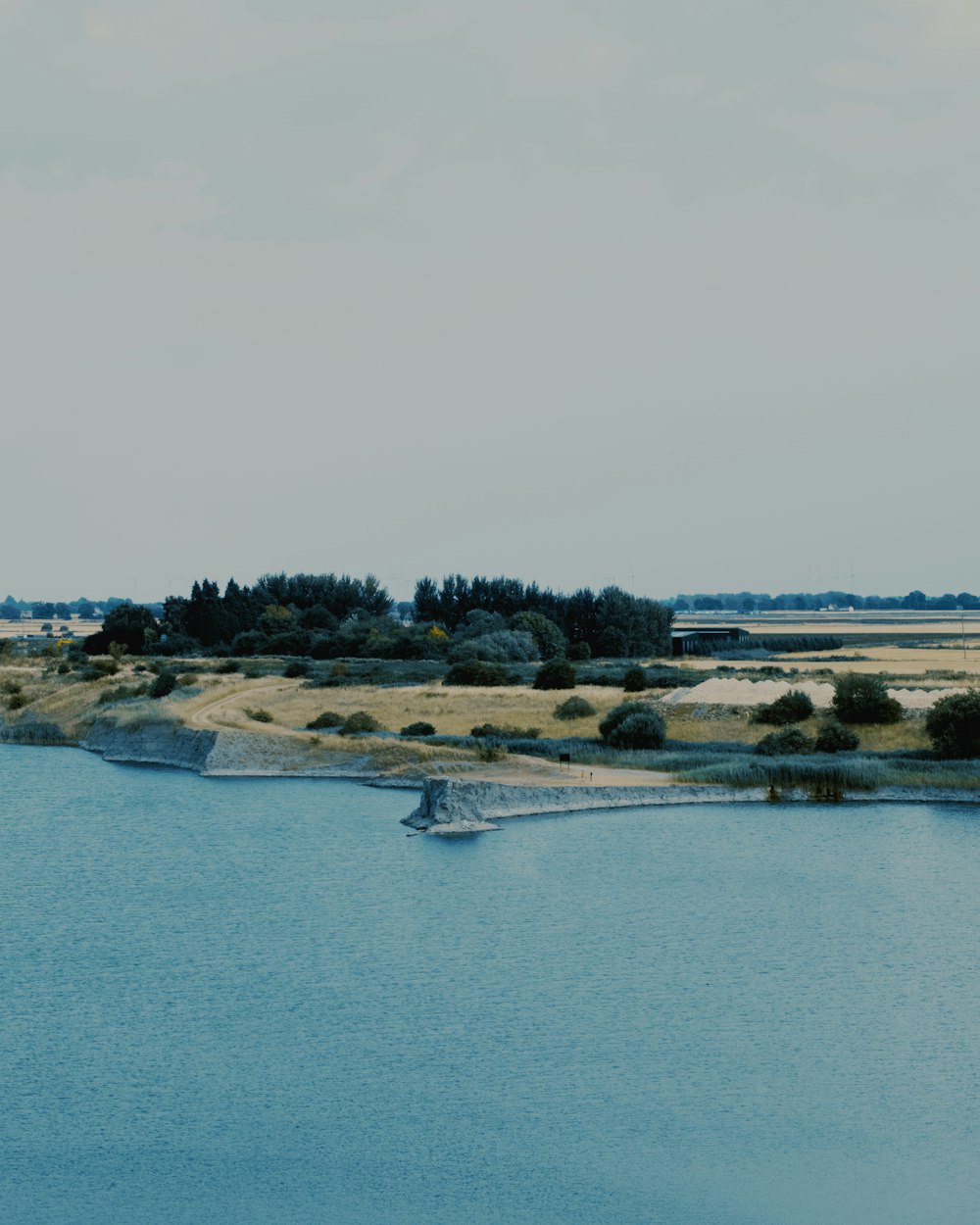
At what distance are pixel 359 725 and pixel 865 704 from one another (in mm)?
22710

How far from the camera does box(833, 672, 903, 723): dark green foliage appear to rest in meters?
68.4

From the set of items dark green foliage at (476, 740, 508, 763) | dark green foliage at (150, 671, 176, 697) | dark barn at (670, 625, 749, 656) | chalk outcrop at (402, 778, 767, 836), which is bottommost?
chalk outcrop at (402, 778, 767, 836)

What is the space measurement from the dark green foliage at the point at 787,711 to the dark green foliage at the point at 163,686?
34718mm

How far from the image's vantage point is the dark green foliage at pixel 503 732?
70.9 m

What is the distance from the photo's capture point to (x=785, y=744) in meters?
64.9

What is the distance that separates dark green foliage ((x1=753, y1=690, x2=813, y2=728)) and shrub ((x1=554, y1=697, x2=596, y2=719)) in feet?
28.2

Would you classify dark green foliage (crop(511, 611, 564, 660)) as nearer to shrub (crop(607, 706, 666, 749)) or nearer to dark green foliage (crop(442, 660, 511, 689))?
dark green foliage (crop(442, 660, 511, 689))

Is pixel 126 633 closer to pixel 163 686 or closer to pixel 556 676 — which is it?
pixel 163 686

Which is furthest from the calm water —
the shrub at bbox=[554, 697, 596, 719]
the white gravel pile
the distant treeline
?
the distant treeline

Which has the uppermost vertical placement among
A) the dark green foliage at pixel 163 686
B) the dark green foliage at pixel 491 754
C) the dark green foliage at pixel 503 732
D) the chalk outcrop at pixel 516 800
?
the dark green foliage at pixel 163 686

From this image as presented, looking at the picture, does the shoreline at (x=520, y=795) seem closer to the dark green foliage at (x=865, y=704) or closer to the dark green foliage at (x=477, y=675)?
the dark green foliage at (x=865, y=704)

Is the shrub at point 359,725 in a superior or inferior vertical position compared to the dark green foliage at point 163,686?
inferior

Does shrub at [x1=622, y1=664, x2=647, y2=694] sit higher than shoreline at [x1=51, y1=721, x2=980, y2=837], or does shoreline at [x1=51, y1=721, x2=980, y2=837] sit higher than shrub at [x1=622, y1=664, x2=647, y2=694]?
shrub at [x1=622, y1=664, x2=647, y2=694]

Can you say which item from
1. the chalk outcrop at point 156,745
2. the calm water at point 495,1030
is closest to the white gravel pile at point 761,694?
the chalk outcrop at point 156,745
